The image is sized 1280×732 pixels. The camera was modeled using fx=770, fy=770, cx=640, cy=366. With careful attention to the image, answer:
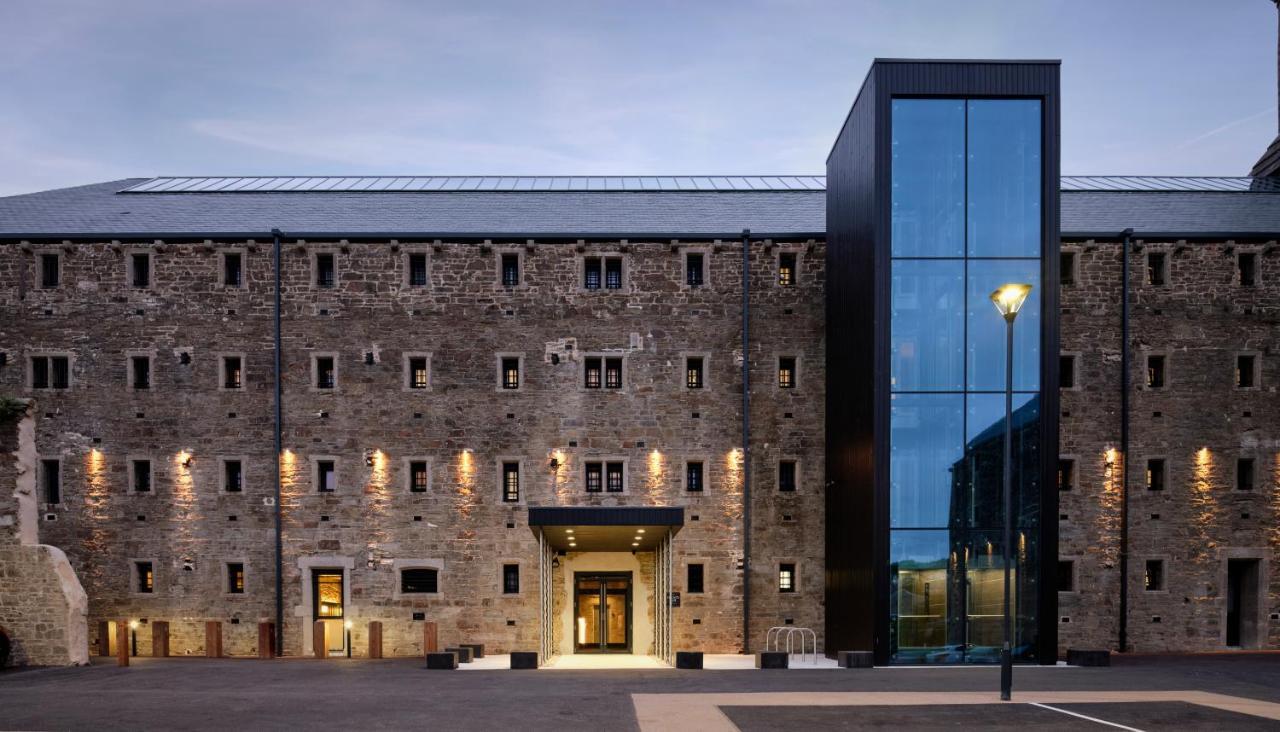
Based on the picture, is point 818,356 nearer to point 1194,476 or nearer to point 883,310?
point 883,310

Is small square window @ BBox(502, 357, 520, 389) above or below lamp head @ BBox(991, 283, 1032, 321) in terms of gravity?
below

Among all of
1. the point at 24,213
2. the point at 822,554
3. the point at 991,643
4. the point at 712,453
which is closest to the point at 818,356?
the point at 712,453

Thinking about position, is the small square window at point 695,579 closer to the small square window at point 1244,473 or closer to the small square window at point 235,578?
→ the small square window at point 235,578

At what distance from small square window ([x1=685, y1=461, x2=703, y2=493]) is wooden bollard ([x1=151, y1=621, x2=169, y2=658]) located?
16262 mm

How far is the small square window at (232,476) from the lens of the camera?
24281 millimetres

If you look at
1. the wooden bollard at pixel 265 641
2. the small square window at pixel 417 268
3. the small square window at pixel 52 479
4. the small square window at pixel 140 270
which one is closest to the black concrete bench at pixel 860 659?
the small square window at pixel 417 268

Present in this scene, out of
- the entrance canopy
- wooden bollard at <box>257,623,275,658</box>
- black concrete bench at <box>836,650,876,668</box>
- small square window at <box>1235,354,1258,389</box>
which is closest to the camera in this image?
black concrete bench at <box>836,650,876,668</box>

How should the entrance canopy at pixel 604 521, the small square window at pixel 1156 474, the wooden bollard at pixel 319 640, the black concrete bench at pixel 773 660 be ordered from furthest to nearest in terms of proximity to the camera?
the small square window at pixel 1156 474
the wooden bollard at pixel 319 640
the entrance canopy at pixel 604 521
the black concrete bench at pixel 773 660

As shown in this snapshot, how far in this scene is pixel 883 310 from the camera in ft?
65.0

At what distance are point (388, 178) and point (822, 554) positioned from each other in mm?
24258

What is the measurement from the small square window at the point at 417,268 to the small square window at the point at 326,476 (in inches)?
248

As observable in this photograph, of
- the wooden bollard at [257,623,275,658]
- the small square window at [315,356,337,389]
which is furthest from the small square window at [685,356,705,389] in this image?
Answer: the wooden bollard at [257,623,275,658]

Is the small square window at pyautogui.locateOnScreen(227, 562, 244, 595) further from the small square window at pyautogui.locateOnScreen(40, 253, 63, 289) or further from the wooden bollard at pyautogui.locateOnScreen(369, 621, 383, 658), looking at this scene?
Result: the small square window at pyautogui.locateOnScreen(40, 253, 63, 289)

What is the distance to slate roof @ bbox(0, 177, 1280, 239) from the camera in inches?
982
